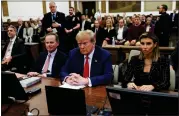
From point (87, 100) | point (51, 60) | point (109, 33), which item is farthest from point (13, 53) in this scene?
point (87, 100)

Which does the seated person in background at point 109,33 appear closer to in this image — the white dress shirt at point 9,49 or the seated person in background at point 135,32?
the seated person in background at point 135,32

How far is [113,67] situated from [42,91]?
0.80 m

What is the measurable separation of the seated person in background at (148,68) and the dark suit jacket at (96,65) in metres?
0.20

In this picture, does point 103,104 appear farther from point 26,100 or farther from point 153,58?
point 153,58

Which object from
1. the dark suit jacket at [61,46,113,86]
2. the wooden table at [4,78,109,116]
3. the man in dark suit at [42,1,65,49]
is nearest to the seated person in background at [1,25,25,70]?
the man in dark suit at [42,1,65,49]

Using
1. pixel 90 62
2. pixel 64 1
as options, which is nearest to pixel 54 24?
pixel 90 62

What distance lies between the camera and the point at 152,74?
2254mm

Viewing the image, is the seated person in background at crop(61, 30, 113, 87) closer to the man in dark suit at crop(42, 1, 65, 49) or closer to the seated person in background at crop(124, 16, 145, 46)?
the man in dark suit at crop(42, 1, 65, 49)

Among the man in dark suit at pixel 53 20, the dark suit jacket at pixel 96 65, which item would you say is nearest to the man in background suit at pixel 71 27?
the man in dark suit at pixel 53 20

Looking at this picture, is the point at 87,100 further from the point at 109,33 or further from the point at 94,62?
the point at 109,33

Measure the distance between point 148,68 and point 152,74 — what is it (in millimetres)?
86

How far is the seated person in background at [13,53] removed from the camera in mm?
3987

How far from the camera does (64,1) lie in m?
13.0

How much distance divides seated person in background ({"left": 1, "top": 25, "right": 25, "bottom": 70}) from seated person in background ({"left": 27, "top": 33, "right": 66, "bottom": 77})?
1.08 meters
